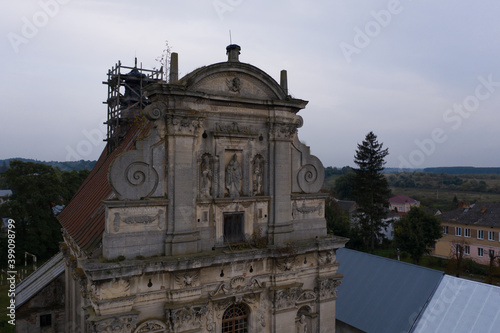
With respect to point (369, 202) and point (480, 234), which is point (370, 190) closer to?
point (369, 202)

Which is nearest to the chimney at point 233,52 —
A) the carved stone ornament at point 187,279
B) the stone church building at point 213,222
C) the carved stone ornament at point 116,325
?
the stone church building at point 213,222

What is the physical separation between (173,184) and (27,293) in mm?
14975

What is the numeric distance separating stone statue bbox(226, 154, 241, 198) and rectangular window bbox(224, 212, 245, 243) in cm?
73

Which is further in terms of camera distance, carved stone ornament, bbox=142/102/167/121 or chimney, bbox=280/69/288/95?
chimney, bbox=280/69/288/95

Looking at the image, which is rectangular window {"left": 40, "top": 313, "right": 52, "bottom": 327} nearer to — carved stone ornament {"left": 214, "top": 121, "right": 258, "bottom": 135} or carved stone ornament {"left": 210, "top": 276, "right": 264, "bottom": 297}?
carved stone ornament {"left": 210, "top": 276, "right": 264, "bottom": 297}

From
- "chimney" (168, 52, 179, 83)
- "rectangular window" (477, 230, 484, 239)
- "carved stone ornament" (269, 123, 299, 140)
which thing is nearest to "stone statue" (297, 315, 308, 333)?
"carved stone ornament" (269, 123, 299, 140)

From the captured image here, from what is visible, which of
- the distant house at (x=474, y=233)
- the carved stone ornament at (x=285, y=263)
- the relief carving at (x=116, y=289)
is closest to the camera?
the relief carving at (x=116, y=289)

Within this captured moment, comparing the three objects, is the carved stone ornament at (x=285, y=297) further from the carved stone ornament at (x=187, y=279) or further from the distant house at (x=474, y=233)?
the distant house at (x=474, y=233)

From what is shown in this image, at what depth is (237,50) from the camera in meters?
12.4

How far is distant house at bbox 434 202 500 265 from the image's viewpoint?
36250 millimetres

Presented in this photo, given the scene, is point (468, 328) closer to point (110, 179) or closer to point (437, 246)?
point (110, 179)

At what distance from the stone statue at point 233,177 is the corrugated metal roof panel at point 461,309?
1051 centimetres

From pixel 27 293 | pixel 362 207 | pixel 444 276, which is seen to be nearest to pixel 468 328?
pixel 444 276

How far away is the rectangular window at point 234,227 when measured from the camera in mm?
11445
